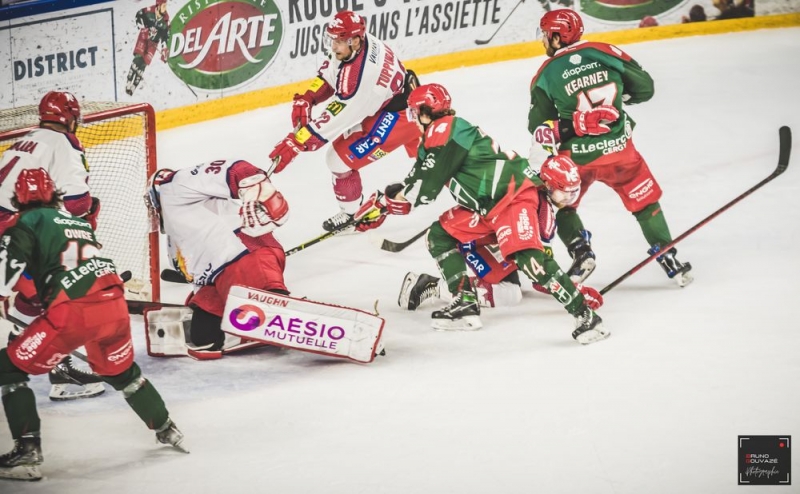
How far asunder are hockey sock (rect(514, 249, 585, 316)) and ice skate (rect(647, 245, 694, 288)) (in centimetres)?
77

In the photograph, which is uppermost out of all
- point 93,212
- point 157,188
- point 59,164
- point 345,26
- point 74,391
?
point 345,26

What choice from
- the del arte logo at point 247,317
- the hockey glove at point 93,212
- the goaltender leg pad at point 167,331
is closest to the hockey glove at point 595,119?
the del arte logo at point 247,317

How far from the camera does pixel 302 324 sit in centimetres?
410

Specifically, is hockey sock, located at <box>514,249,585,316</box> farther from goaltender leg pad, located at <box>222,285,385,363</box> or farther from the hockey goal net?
the hockey goal net

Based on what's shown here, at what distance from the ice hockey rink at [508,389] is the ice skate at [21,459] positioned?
4 centimetres

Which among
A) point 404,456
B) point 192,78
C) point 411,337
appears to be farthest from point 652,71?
point 404,456

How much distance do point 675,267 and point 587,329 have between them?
83 centimetres

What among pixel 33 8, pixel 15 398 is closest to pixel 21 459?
pixel 15 398

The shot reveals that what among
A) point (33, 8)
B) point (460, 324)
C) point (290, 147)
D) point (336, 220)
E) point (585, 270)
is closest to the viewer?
point (460, 324)

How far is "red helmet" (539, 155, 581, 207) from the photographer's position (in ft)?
14.5

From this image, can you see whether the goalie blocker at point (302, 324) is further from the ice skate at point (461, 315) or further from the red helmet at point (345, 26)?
the red helmet at point (345, 26)

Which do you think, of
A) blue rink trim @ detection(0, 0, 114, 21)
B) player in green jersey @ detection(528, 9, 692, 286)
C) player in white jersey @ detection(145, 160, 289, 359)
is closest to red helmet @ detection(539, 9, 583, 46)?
player in green jersey @ detection(528, 9, 692, 286)

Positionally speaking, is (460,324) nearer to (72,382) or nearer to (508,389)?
(508,389)

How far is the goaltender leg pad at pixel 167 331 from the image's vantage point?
4.32 meters
